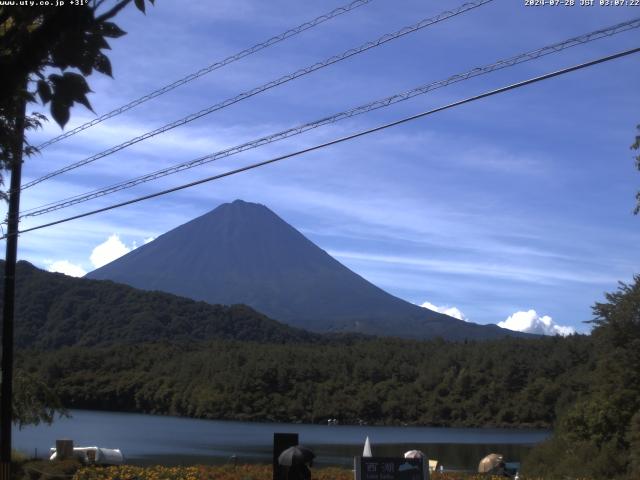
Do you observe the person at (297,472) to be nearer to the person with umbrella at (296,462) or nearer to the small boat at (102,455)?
the person with umbrella at (296,462)

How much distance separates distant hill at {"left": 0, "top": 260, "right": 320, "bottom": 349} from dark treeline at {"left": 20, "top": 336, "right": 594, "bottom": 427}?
32.9 metres

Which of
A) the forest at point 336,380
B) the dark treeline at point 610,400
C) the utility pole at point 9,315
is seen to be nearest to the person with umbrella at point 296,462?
the utility pole at point 9,315

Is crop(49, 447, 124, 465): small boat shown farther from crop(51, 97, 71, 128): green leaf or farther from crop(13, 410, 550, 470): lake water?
crop(51, 97, 71, 128): green leaf

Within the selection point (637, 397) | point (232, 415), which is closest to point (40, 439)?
point (232, 415)

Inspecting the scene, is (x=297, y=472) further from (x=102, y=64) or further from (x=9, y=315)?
(x=102, y=64)

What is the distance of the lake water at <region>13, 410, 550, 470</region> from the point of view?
46.9 m

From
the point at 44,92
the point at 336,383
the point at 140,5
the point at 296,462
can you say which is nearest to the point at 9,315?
the point at 296,462

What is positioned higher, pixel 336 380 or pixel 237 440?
pixel 336 380

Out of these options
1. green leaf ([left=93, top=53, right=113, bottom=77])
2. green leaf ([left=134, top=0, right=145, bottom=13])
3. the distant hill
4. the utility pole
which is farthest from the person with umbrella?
the distant hill

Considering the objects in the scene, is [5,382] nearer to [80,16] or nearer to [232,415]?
[80,16]

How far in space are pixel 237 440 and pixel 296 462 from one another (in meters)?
48.9

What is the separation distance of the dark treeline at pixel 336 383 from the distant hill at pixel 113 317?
3288 centimetres

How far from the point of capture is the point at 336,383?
97.8m

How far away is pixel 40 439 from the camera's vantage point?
60.6 metres
